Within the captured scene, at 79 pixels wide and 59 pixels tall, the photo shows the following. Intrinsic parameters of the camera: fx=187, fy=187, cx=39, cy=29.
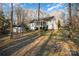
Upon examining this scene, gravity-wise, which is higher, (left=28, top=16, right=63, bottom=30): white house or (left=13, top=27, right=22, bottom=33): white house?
(left=28, top=16, right=63, bottom=30): white house

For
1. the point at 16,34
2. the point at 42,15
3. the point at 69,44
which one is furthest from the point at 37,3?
the point at 69,44

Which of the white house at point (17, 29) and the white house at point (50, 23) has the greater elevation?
the white house at point (50, 23)

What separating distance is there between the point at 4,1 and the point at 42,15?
35 cm

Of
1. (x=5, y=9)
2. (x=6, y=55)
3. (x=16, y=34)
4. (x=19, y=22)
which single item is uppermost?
(x=5, y=9)

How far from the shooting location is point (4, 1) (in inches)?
62.9

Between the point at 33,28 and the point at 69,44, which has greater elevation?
the point at 33,28

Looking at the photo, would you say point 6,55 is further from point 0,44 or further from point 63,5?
point 63,5

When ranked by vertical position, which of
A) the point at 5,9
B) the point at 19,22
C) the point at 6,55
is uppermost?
the point at 5,9

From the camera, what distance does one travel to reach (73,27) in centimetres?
160

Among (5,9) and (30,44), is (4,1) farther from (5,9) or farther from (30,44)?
(30,44)

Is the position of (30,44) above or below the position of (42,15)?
below

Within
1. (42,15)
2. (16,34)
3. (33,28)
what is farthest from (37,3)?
(16,34)

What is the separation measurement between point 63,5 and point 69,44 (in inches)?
13.3

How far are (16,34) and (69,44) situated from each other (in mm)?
460
